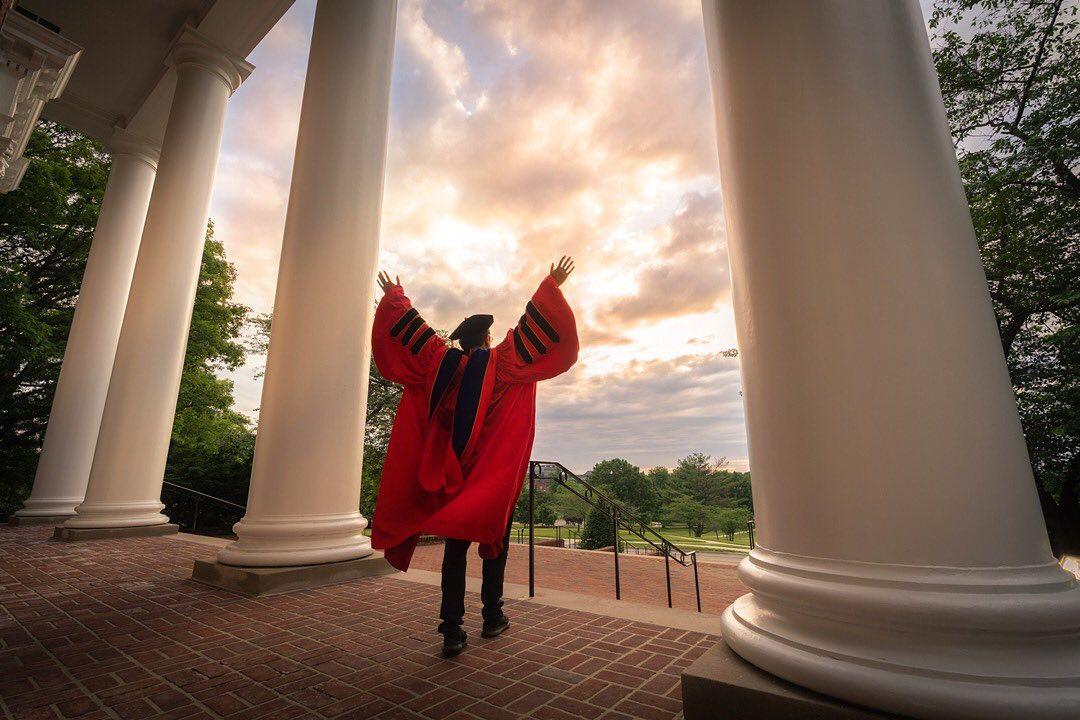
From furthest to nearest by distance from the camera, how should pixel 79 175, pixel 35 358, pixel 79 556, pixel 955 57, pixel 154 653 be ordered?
pixel 79 175
pixel 955 57
pixel 35 358
pixel 79 556
pixel 154 653

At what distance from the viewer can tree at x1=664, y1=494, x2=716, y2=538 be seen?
65.8 meters

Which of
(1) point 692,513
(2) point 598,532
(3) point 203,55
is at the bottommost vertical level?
(1) point 692,513

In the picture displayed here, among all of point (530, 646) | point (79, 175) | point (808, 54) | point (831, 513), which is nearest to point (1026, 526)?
point (831, 513)

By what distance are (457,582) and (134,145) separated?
14726mm

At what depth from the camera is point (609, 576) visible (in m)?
14.0

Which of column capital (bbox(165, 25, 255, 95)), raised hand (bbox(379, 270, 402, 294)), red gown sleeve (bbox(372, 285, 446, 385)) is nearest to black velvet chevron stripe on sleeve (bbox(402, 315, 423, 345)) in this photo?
red gown sleeve (bbox(372, 285, 446, 385))

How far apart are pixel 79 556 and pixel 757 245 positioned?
9.13 meters

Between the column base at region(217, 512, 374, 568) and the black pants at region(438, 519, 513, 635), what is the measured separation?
2340 mm

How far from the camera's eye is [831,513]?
6.04 ft

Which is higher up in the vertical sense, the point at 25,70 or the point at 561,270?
the point at 25,70

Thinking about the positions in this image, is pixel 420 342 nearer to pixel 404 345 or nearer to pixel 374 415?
pixel 404 345

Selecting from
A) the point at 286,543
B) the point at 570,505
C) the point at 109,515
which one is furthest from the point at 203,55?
the point at 570,505

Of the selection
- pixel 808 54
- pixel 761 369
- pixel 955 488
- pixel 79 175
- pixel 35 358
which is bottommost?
pixel 955 488

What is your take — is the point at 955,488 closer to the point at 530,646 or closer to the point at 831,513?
the point at 831,513
